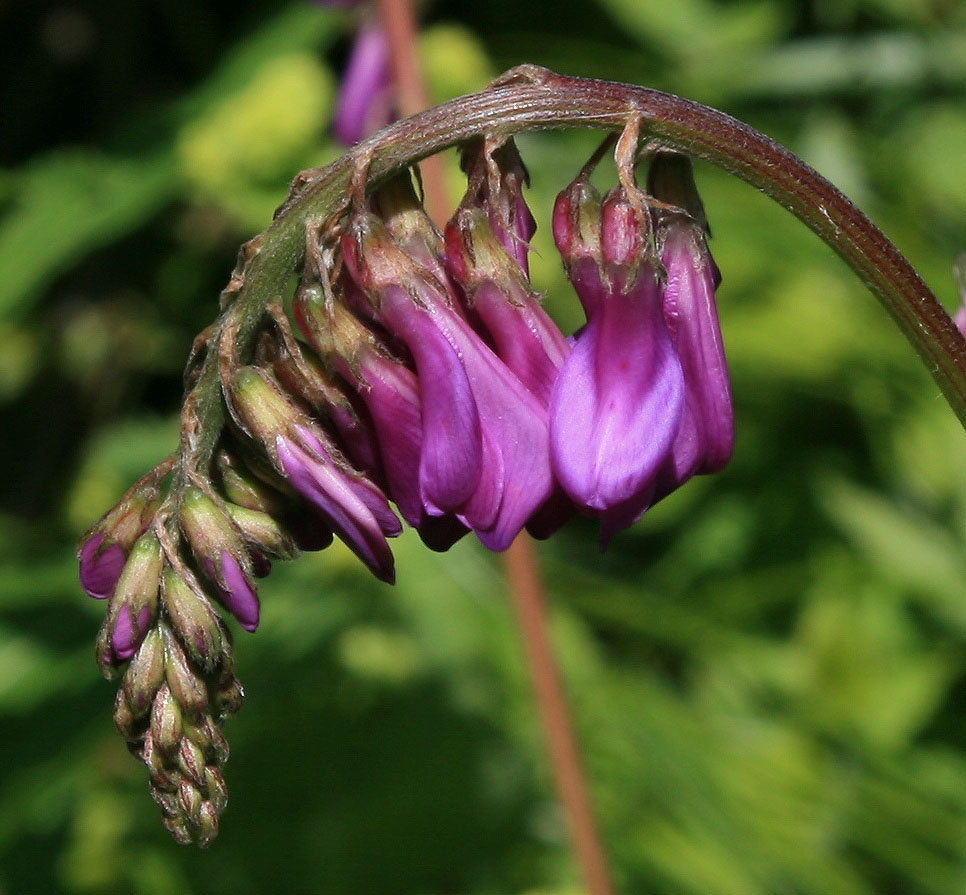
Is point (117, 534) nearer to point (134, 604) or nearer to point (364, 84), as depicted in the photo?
point (134, 604)

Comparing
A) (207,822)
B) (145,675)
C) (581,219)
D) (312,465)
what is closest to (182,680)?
(145,675)

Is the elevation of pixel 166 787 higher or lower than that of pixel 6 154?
lower

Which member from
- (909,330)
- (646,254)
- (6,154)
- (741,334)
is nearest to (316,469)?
(646,254)

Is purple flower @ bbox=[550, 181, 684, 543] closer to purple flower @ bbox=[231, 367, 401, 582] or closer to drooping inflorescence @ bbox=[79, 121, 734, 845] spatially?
drooping inflorescence @ bbox=[79, 121, 734, 845]

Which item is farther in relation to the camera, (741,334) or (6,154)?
(6,154)

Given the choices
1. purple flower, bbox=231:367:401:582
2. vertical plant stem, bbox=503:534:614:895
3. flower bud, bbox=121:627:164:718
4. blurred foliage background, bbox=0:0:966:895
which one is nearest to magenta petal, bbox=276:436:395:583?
purple flower, bbox=231:367:401:582

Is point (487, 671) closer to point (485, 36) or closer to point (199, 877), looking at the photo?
point (199, 877)

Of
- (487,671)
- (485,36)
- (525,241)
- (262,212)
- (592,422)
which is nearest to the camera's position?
(592,422)
